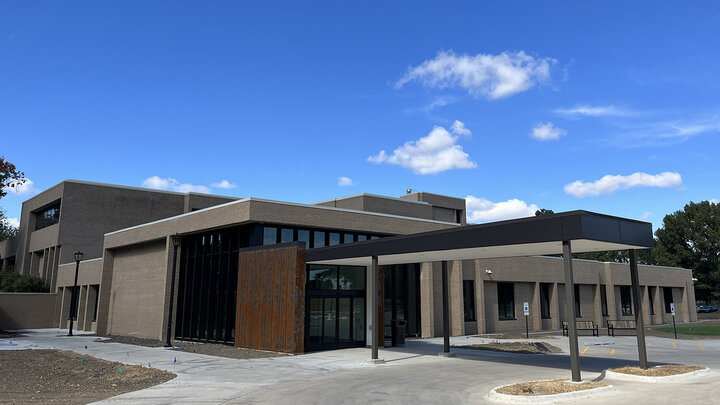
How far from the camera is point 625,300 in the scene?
45875 millimetres

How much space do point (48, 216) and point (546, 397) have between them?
4667 cm

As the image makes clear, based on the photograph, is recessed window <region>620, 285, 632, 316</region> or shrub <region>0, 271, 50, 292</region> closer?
shrub <region>0, 271, 50, 292</region>

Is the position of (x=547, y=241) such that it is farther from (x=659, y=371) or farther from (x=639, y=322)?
(x=659, y=371)

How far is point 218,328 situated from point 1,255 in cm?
4657

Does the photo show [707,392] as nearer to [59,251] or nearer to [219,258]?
[219,258]

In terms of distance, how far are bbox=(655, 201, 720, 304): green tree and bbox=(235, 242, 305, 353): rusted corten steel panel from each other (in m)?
73.6

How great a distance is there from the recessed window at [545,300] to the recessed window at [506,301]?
325 cm

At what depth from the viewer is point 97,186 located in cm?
4162

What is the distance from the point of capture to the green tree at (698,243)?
73875 mm

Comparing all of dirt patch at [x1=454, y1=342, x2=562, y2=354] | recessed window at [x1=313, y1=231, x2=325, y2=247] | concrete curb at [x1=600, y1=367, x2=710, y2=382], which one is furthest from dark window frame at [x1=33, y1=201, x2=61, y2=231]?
concrete curb at [x1=600, y1=367, x2=710, y2=382]

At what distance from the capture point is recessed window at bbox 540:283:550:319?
38.1 m

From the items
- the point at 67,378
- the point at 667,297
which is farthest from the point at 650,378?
the point at 667,297

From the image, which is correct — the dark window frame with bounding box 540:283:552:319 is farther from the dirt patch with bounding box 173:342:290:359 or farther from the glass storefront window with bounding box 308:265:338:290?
the dirt patch with bounding box 173:342:290:359

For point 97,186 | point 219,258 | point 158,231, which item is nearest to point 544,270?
point 219,258
